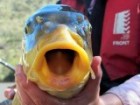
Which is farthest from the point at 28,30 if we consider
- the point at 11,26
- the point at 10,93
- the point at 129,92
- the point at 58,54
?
the point at 11,26

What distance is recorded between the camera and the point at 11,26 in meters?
2.70

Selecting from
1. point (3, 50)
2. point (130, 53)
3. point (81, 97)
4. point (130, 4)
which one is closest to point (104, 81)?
point (130, 53)

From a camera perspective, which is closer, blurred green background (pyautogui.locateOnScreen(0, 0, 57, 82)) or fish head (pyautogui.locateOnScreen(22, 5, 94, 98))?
fish head (pyautogui.locateOnScreen(22, 5, 94, 98))

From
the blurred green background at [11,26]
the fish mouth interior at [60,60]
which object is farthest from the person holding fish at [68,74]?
the blurred green background at [11,26]

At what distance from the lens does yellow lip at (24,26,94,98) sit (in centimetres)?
75

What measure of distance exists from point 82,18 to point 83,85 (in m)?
0.12

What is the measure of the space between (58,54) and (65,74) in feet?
0.11

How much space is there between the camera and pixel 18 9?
2.70 meters

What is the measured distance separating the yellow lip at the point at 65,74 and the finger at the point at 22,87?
8 centimetres

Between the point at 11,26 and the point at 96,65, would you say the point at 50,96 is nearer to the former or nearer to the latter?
the point at 96,65

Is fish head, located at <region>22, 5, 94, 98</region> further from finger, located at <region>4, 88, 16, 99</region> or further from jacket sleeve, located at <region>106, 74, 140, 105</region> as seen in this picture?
finger, located at <region>4, 88, 16, 99</region>

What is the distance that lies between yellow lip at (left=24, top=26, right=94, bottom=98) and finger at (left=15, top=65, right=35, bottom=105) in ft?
0.26

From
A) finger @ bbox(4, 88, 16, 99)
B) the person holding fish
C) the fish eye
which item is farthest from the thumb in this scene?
finger @ bbox(4, 88, 16, 99)

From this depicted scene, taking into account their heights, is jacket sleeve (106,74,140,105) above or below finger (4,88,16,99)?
above
